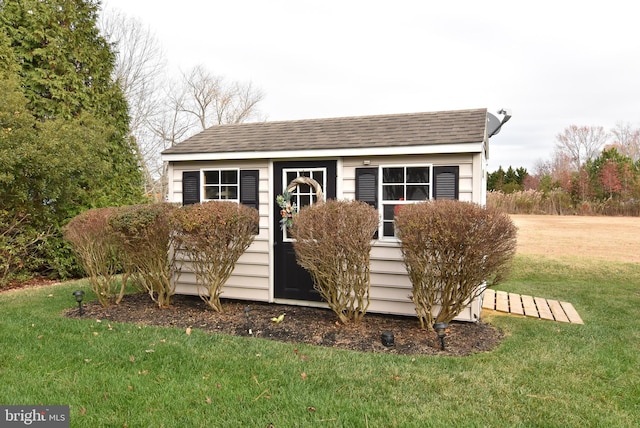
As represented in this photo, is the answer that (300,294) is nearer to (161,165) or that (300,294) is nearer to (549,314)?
(549,314)

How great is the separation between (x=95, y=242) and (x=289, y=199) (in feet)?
9.17

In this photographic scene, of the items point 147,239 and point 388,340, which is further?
point 147,239

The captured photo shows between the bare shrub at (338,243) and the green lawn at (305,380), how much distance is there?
0.96 metres

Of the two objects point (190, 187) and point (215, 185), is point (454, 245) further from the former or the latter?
point (190, 187)

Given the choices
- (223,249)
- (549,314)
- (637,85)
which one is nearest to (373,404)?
(223,249)

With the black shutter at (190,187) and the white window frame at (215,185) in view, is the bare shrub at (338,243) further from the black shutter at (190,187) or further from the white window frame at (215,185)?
the black shutter at (190,187)

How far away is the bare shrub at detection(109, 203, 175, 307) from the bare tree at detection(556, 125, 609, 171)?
36.9 meters

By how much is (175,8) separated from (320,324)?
38.5ft

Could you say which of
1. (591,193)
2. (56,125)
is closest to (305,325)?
(56,125)

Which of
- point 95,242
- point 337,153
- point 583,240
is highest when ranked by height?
point 337,153

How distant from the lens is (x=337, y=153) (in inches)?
217

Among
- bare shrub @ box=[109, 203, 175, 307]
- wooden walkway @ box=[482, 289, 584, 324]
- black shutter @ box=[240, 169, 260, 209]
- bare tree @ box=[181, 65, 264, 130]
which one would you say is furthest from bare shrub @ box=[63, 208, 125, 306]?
bare tree @ box=[181, 65, 264, 130]

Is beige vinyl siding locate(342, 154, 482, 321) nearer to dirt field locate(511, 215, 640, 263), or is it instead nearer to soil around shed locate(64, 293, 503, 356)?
soil around shed locate(64, 293, 503, 356)

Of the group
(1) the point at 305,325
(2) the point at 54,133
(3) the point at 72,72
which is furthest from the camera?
(3) the point at 72,72
